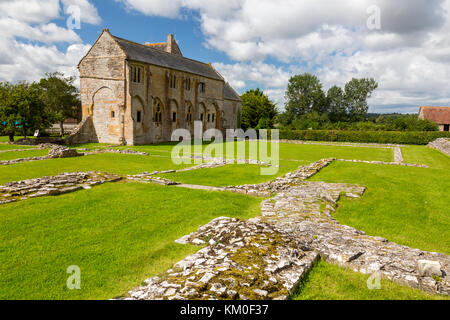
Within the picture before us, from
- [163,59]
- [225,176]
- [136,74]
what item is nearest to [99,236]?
[225,176]

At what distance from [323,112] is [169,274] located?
89.2 meters

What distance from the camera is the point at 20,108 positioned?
30062 millimetres

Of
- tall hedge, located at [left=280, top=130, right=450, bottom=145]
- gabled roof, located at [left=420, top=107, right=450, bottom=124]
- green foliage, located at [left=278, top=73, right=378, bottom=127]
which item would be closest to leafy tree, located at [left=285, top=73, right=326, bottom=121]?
green foliage, located at [left=278, top=73, right=378, bottom=127]

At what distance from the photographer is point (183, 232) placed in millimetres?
7477

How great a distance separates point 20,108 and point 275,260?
34.3m

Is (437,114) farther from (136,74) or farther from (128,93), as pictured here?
(128,93)

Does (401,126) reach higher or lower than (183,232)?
higher

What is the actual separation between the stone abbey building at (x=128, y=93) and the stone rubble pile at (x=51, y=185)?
65.1 feet

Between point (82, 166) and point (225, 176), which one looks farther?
point (82, 166)

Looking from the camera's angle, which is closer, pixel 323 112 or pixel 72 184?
pixel 72 184

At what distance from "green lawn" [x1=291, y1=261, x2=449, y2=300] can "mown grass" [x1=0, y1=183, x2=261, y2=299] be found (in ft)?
8.57

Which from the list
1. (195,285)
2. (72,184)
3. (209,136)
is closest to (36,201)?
(72,184)
